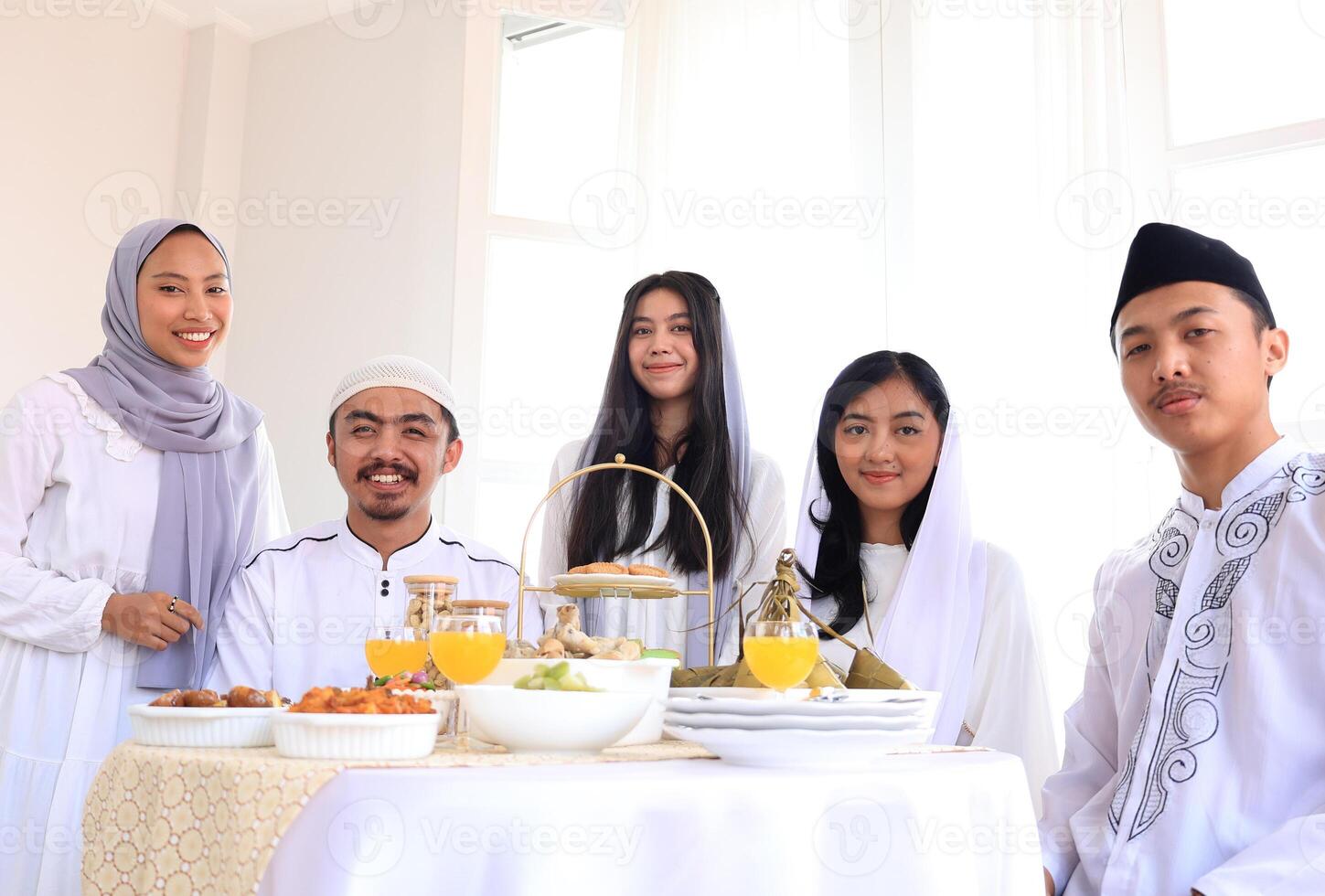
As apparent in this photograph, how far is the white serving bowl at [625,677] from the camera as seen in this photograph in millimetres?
1520

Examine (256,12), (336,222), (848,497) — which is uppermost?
(256,12)

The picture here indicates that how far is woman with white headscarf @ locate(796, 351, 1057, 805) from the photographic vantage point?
8.05ft

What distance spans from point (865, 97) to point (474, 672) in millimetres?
3352

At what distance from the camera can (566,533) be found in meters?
2.99

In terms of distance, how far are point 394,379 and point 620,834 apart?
1.87 metres

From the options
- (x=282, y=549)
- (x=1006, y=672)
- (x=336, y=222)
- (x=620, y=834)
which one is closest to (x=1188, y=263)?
(x=1006, y=672)

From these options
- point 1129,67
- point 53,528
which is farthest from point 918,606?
point 1129,67

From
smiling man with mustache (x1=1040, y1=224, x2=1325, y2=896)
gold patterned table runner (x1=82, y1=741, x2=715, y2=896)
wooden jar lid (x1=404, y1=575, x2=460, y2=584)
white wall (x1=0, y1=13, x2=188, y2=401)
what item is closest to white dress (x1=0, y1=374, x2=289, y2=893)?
wooden jar lid (x1=404, y1=575, x2=460, y2=584)

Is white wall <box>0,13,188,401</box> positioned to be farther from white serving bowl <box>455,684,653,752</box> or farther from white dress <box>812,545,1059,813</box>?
white serving bowl <box>455,684,653,752</box>

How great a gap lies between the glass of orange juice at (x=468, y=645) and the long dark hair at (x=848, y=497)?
120 cm

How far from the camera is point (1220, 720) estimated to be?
187 cm

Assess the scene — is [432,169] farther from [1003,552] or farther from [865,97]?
[1003,552]

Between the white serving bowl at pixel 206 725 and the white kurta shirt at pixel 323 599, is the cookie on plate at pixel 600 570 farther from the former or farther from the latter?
the white kurta shirt at pixel 323 599

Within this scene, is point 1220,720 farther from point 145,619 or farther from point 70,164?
point 70,164
